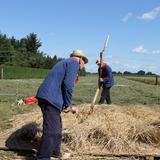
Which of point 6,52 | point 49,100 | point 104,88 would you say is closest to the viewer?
point 49,100

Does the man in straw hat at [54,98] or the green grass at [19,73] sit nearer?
the man in straw hat at [54,98]

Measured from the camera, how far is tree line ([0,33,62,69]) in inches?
2916

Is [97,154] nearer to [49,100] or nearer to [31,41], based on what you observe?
[49,100]

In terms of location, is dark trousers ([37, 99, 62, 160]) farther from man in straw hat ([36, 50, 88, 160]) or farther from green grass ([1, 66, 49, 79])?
green grass ([1, 66, 49, 79])

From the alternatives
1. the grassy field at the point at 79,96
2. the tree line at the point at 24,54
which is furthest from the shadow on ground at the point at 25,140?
the tree line at the point at 24,54

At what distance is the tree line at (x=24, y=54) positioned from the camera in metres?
74.1

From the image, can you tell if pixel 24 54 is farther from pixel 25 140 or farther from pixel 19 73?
pixel 25 140

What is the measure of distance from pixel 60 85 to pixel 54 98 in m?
0.24

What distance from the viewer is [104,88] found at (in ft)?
47.9

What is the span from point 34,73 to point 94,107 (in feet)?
184

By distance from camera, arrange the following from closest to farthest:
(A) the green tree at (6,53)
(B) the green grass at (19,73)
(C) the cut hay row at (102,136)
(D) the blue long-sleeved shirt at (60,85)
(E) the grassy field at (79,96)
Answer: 1. (D) the blue long-sleeved shirt at (60,85)
2. (C) the cut hay row at (102,136)
3. (E) the grassy field at (79,96)
4. (B) the green grass at (19,73)
5. (A) the green tree at (6,53)

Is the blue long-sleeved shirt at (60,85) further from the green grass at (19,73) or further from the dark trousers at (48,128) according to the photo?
the green grass at (19,73)

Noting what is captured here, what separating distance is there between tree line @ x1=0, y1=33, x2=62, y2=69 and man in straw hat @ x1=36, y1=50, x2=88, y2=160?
64725 millimetres

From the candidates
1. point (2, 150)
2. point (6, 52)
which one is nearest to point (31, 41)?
point (6, 52)
